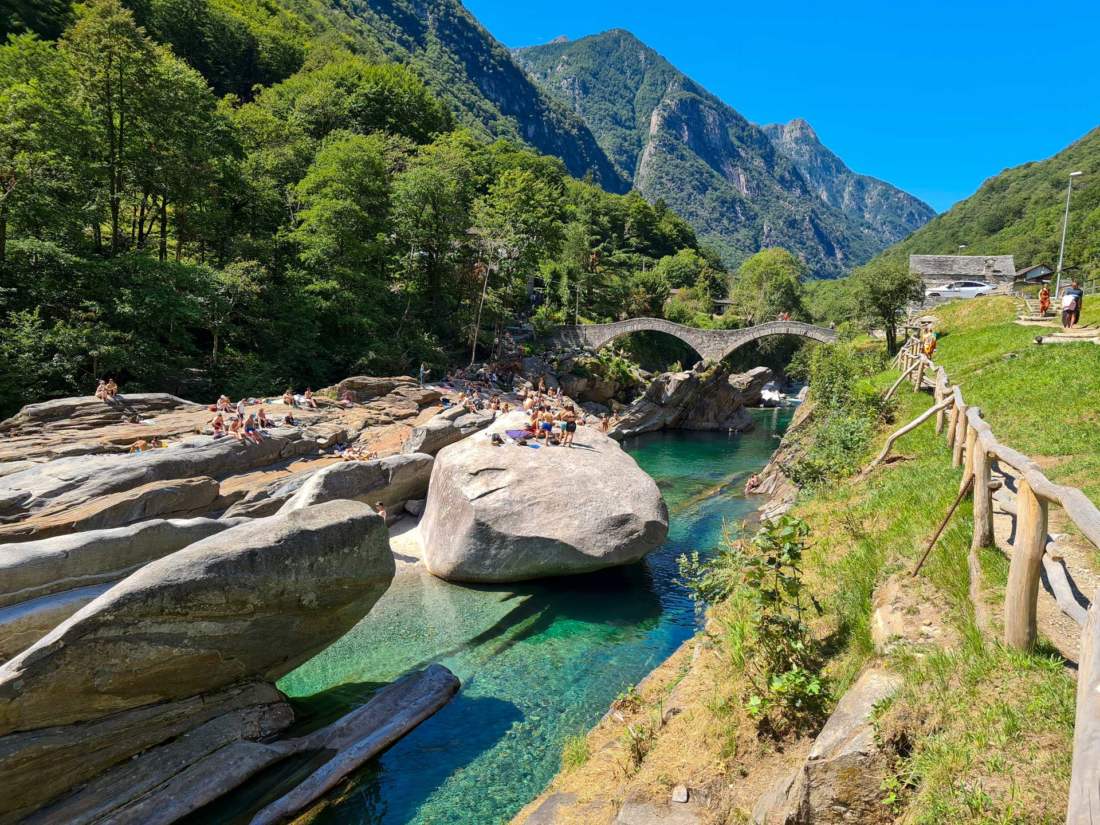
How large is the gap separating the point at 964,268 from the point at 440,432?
7474 centimetres

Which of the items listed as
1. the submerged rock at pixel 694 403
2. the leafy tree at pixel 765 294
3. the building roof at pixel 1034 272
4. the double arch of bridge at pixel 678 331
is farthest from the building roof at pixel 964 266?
the submerged rock at pixel 694 403

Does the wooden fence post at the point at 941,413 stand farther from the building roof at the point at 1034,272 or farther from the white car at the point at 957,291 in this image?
the building roof at the point at 1034,272

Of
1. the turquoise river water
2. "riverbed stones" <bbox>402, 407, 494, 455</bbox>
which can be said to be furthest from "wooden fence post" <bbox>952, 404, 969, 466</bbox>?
"riverbed stones" <bbox>402, 407, 494, 455</bbox>

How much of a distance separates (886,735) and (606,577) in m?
12.6

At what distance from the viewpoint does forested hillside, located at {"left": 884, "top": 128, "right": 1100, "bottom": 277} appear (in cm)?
6781

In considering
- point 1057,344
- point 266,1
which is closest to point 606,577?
point 1057,344

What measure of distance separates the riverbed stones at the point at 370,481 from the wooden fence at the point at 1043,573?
1411 cm

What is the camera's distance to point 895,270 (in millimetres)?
32438

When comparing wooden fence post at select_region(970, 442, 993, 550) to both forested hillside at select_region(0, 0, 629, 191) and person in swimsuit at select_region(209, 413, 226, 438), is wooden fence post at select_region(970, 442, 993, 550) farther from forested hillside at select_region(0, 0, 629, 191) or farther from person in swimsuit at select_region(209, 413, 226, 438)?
forested hillside at select_region(0, 0, 629, 191)

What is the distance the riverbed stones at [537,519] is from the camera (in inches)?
605

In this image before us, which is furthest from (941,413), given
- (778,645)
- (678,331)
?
(678,331)

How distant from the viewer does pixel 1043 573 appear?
562 cm

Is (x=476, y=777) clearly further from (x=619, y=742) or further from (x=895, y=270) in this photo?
(x=895, y=270)

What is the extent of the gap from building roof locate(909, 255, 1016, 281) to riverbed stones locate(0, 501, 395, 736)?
7781cm
